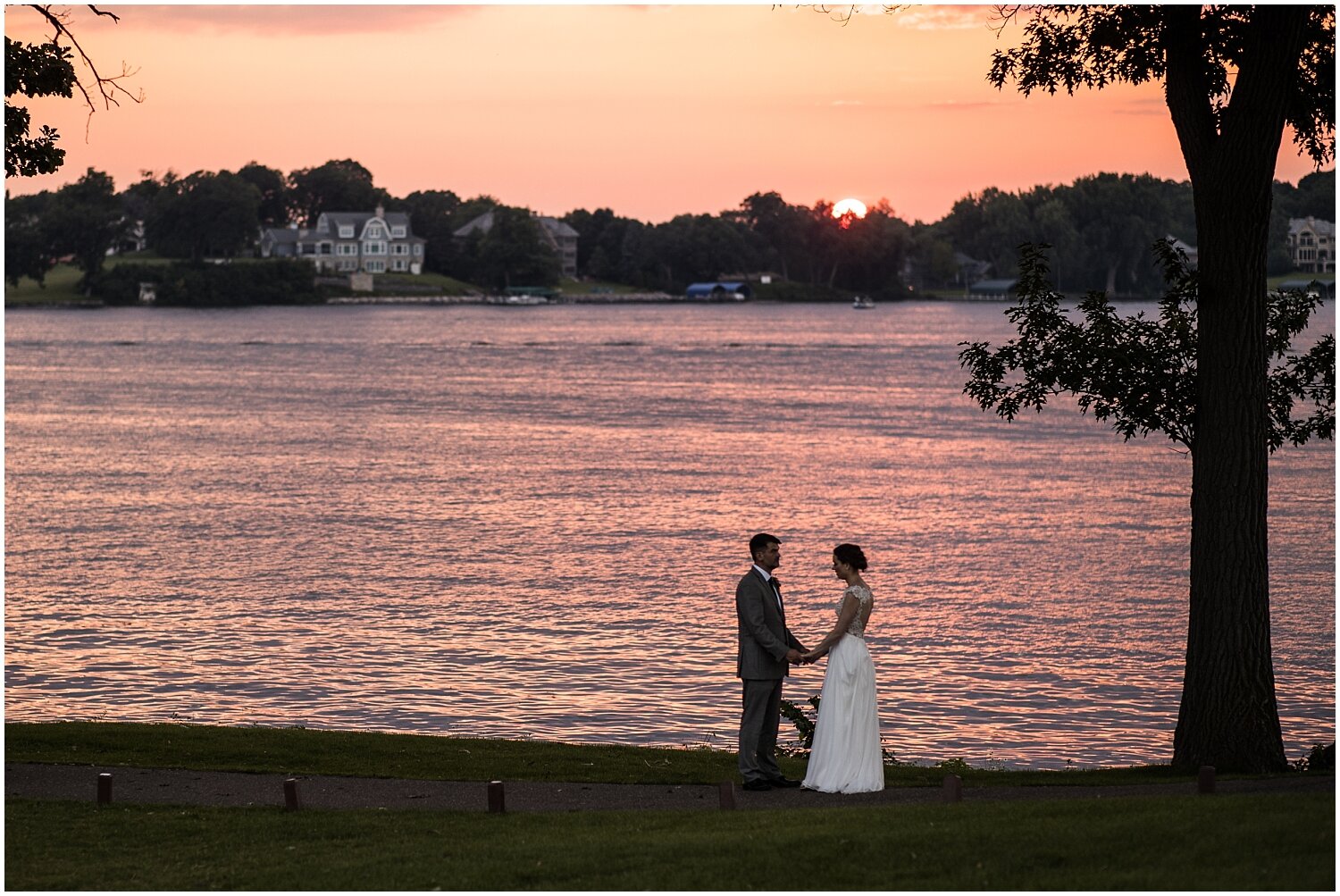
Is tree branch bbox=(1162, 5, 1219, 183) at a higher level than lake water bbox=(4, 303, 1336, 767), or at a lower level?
higher

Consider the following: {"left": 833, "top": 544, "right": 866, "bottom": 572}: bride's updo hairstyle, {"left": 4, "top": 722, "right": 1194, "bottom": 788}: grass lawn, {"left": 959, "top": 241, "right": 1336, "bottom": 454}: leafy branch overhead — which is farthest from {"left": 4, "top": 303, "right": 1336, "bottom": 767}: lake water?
{"left": 833, "top": 544, "right": 866, "bottom": 572}: bride's updo hairstyle

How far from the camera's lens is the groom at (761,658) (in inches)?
554

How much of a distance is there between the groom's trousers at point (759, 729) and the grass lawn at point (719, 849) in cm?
132

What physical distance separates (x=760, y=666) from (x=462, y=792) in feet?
8.64

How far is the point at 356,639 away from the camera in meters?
29.2

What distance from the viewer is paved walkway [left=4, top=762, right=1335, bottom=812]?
44.9 feet

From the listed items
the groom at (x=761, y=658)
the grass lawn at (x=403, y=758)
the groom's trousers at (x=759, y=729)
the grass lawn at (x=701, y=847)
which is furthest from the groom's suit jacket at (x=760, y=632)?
the grass lawn at (x=403, y=758)

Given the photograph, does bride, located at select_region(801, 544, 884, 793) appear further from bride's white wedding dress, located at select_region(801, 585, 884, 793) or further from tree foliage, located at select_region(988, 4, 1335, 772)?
tree foliage, located at select_region(988, 4, 1335, 772)

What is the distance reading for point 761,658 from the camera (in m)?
Answer: 14.2

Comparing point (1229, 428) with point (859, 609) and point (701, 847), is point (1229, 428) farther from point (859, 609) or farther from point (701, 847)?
point (701, 847)

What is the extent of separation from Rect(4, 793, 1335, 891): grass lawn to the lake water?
30.4 ft

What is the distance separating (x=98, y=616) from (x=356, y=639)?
523 centimetres

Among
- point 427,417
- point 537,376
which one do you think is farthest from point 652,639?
point 537,376

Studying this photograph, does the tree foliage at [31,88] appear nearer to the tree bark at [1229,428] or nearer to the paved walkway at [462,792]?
the paved walkway at [462,792]
